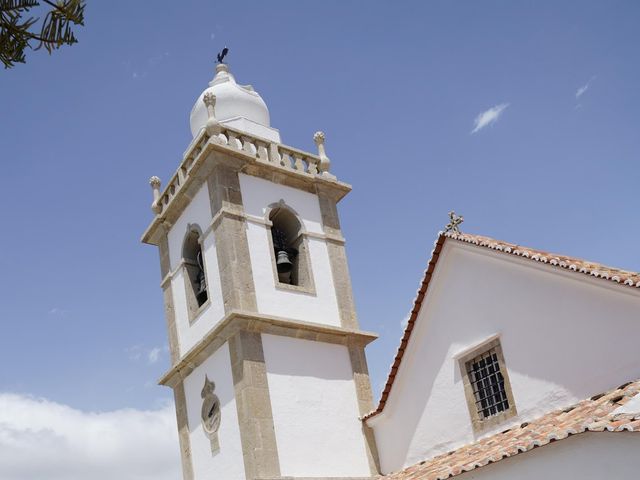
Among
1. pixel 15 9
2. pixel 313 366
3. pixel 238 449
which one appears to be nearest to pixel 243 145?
pixel 313 366

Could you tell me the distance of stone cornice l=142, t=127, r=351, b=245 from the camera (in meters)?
15.1

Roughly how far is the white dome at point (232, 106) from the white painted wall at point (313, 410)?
5.49m

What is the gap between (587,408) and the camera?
9836 mm

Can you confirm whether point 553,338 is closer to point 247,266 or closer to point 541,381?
point 541,381

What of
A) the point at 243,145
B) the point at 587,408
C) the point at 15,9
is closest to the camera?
the point at 15,9

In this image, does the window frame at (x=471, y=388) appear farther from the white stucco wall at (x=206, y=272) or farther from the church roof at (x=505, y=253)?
the white stucco wall at (x=206, y=272)

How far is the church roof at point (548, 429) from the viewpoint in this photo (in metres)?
8.59

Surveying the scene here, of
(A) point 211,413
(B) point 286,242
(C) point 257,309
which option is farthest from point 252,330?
(B) point 286,242

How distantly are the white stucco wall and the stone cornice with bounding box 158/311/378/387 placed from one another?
35cm

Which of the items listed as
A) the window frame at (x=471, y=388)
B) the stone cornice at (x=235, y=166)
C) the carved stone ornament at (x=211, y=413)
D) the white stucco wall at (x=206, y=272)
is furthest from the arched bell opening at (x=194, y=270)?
the window frame at (x=471, y=388)

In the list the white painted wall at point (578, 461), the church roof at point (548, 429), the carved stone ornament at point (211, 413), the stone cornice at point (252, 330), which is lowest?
the white painted wall at point (578, 461)

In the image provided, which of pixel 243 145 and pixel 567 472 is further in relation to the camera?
pixel 243 145

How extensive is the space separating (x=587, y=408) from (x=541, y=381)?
4.11ft

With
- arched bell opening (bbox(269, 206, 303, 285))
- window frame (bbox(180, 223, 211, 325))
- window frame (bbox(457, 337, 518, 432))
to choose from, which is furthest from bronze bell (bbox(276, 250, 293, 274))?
window frame (bbox(457, 337, 518, 432))
